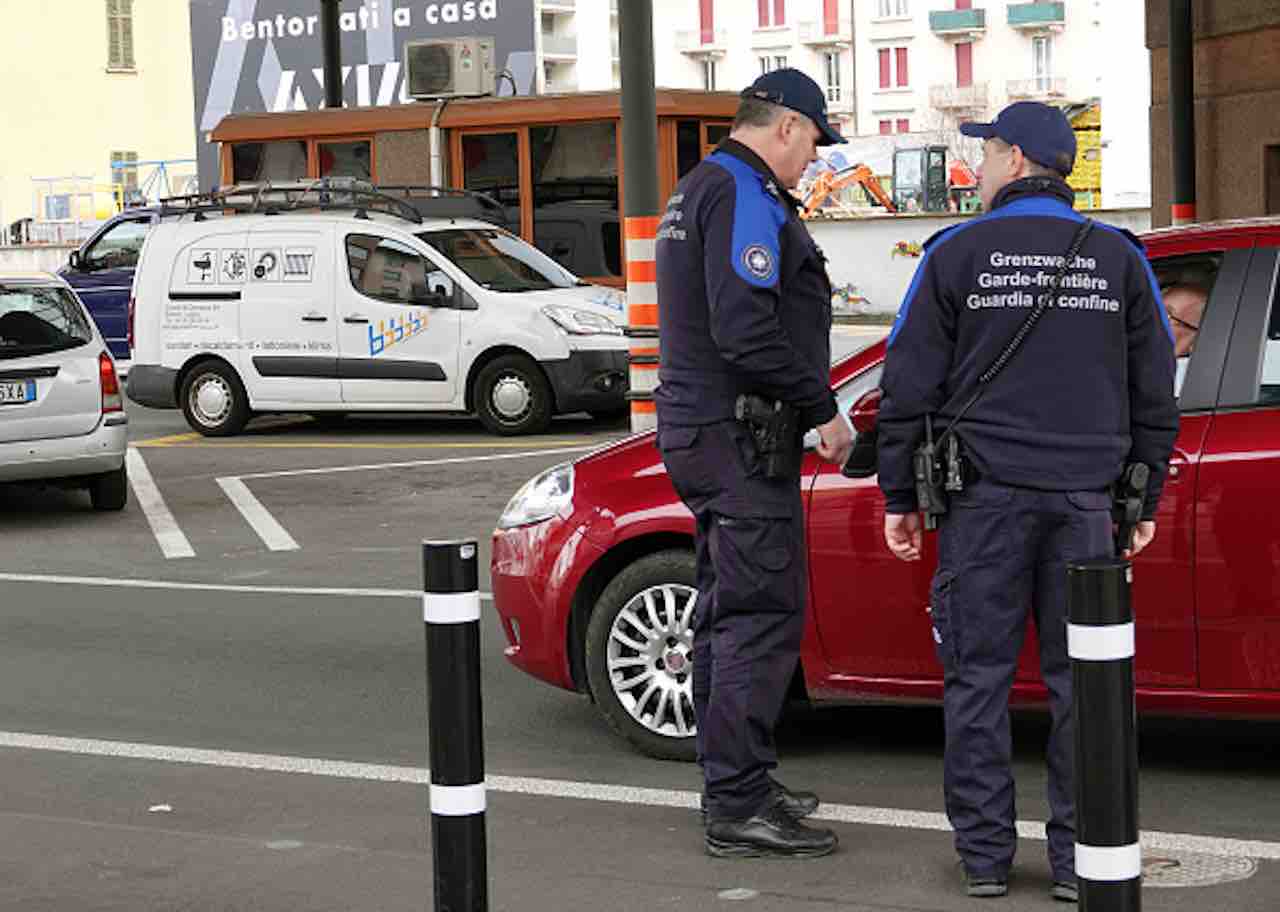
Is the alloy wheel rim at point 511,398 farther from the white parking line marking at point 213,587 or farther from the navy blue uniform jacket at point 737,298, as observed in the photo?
the navy blue uniform jacket at point 737,298

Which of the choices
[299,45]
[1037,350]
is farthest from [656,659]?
[299,45]

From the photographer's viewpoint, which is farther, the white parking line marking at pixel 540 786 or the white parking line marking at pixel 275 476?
the white parking line marking at pixel 275 476

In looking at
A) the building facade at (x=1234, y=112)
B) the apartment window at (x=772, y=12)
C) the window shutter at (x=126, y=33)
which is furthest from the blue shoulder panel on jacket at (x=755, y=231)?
the apartment window at (x=772, y=12)

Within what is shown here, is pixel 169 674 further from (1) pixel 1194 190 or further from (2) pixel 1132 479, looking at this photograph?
(1) pixel 1194 190

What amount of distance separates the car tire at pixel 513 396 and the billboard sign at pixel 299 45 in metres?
66.9

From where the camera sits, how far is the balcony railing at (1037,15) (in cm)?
11094

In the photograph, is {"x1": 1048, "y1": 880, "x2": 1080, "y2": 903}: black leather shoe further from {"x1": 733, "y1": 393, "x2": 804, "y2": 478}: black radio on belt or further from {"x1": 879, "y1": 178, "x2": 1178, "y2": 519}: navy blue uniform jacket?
{"x1": 733, "y1": 393, "x2": 804, "y2": 478}: black radio on belt

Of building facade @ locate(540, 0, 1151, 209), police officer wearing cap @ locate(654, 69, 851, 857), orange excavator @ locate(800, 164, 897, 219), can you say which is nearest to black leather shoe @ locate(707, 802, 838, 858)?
police officer wearing cap @ locate(654, 69, 851, 857)

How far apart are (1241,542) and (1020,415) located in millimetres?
1187

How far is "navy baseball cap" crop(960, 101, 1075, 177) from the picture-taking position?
558cm

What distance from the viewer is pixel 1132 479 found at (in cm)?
558

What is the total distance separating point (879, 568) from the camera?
679 cm

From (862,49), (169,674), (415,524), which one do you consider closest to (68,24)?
(862,49)

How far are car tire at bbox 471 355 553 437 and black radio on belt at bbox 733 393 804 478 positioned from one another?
41.4 feet
